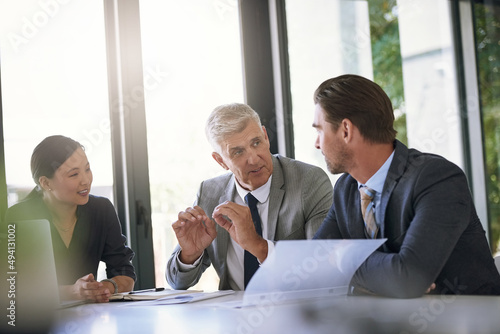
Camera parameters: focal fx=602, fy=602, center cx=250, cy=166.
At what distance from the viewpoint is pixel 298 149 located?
4441 millimetres

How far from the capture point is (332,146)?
2.16m

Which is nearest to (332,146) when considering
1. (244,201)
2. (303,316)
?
(244,201)

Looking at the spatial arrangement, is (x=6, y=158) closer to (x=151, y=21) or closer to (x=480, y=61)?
(x=151, y=21)

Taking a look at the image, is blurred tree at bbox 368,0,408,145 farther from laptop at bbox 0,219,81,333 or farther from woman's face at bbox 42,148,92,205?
laptop at bbox 0,219,81,333

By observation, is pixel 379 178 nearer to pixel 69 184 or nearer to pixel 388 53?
pixel 69 184

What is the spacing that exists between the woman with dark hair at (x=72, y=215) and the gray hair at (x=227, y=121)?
1.96ft

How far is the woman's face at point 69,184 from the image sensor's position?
271 cm

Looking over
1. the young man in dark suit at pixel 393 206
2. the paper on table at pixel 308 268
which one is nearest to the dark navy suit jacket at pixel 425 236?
the young man in dark suit at pixel 393 206

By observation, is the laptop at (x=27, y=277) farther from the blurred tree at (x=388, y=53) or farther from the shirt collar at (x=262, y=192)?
the blurred tree at (x=388, y=53)

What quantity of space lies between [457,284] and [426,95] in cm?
340

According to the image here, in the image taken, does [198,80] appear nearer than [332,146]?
No

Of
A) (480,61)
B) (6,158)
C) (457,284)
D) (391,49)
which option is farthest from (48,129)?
(480,61)

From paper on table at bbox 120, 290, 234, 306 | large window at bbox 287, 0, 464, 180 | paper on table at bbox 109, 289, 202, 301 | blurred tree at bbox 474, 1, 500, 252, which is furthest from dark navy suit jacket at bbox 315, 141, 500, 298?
blurred tree at bbox 474, 1, 500, 252

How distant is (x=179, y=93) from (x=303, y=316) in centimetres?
250
